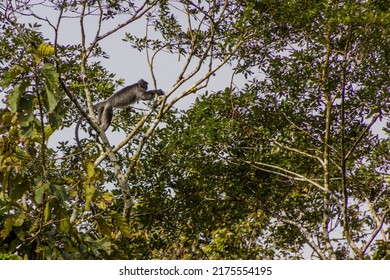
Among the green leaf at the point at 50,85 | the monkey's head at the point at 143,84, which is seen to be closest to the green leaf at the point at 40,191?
the green leaf at the point at 50,85

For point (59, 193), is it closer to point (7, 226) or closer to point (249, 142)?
point (7, 226)

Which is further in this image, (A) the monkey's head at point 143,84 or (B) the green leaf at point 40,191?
(A) the monkey's head at point 143,84

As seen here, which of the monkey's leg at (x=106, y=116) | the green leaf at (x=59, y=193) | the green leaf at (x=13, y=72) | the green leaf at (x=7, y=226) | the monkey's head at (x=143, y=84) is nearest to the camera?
the green leaf at (x=13, y=72)

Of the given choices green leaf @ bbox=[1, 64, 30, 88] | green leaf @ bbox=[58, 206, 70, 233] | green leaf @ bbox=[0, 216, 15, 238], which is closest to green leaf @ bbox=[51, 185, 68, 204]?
green leaf @ bbox=[58, 206, 70, 233]

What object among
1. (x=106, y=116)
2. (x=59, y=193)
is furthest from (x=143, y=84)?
(x=59, y=193)

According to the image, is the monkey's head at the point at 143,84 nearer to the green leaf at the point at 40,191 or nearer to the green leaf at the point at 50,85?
the green leaf at the point at 40,191

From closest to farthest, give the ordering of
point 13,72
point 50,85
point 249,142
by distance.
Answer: point 50,85 → point 13,72 → point 249,142

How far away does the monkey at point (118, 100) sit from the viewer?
39.3 ft

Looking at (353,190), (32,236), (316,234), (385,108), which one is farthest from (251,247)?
(32,236)

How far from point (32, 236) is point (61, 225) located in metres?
0.35

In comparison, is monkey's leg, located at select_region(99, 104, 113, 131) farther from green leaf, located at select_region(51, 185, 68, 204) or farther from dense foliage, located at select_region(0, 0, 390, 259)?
green leaf, located at select_region(51, 185, 68, 204)

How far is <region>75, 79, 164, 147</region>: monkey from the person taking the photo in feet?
39.3

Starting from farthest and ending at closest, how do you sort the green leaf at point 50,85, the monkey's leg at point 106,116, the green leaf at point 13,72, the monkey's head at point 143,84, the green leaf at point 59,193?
the monkey's head at point 143,84 → the monkey's leg at point 106,116 → the green leaf at point 59,193 → the green leaf at point 13,72 → the green leaf at point 50,85

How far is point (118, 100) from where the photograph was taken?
12.2 metres
